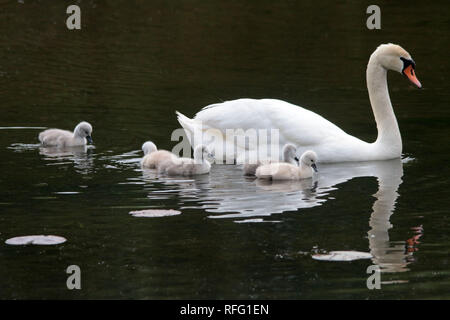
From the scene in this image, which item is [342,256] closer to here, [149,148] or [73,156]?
[149,148]

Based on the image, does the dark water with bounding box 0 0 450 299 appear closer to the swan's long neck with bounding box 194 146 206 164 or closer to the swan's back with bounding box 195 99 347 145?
the swan's long neck with bounding box 194 146 206 164

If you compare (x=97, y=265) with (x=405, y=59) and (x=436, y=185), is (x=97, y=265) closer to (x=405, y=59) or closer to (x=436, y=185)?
(x=436, y=185)

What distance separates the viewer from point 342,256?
834 cm

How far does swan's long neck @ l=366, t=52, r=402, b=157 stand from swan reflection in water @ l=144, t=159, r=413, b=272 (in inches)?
8.3

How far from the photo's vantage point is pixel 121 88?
18.4 meters

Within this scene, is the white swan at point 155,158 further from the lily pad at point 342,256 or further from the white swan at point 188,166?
the lily pad at point 342,256

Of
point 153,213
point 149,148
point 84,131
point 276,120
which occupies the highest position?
point 276,120

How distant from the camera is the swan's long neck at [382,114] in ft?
42.8

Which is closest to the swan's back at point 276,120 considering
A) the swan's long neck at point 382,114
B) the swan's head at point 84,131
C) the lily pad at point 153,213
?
the swan's long neck at point 382,114

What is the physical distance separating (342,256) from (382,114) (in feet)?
17.4

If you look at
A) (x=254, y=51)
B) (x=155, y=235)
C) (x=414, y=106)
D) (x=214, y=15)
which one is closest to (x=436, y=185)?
(x=155, y=235)

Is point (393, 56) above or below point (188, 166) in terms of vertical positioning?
above

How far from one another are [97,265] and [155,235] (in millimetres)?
1005

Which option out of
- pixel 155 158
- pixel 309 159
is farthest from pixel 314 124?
pixel 155 158
